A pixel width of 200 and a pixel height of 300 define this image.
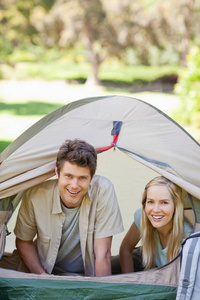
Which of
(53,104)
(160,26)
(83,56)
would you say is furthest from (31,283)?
Answer: (83,56)

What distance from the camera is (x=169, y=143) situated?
3.43 m

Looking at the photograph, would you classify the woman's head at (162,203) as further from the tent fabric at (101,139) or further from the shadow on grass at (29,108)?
the shadow on grass at (29,108)

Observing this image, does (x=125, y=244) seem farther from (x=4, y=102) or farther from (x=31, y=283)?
(x=4, y=102)

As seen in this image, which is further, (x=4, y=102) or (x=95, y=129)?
(x=4, y=102)

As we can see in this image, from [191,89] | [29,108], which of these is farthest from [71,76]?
[191,89]

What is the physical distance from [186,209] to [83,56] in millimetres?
31413

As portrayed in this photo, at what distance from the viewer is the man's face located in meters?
3.07

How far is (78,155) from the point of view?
3.05 m

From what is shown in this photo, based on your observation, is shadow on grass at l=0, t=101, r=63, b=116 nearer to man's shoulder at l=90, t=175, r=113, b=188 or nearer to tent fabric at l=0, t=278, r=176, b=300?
man's shoulder at l=90, t=175, r=113, b=188

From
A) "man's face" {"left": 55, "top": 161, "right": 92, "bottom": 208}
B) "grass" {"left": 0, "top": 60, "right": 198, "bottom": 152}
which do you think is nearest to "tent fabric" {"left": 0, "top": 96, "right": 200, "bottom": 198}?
"man's face" {"left": 55, "top": 161, "right": 92, "bottom": 208}

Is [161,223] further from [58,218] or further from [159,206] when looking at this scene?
[58,218]

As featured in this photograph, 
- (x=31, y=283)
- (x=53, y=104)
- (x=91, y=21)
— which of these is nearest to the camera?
(x=31, y=283)

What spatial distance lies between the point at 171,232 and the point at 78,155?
2.34 ft

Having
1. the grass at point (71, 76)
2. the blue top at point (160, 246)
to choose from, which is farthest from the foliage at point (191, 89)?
the blue top at point (160, 246)
